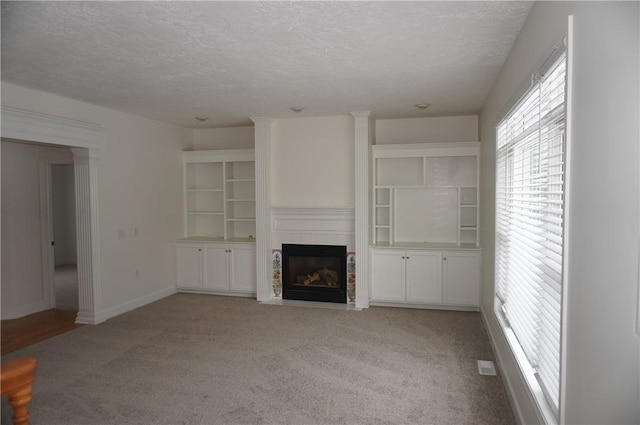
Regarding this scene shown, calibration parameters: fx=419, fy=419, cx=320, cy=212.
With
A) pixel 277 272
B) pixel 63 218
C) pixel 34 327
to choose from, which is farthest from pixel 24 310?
pixel 63 218

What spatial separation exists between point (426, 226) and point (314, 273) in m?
1.71

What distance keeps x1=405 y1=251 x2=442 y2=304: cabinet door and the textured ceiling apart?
1955 mm

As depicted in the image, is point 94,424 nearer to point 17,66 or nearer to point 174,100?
point 17,66

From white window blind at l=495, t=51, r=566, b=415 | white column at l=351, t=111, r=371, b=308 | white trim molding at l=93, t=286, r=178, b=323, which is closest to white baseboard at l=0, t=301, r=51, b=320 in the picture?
white trim molding at l=93, t=286, r=178, b=323

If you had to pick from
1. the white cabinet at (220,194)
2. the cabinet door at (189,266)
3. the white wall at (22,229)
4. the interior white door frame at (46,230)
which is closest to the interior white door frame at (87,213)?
the white wall at (22,229)

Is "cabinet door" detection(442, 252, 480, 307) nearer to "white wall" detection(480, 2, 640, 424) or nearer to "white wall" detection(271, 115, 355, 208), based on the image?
"white wall" detection(271, 115, 355, 208)

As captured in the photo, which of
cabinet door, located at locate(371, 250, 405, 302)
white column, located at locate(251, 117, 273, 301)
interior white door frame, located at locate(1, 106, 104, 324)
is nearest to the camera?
interior white door frame, located at locate(1, 106, 104, 324)

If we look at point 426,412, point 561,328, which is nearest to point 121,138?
point 426,412

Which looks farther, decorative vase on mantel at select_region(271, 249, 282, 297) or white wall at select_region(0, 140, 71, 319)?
decorative vase on mantel at select_region(271, 249, 282, 297)

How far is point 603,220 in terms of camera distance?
1.35 m

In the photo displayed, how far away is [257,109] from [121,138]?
5.80ft

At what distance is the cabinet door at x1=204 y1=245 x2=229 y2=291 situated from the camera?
20.3 feet

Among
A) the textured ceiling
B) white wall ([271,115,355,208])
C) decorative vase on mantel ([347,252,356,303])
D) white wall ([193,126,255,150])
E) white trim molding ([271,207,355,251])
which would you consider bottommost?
decorative vase on mantel ([347,252,356,303])

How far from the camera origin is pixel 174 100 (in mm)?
4645
